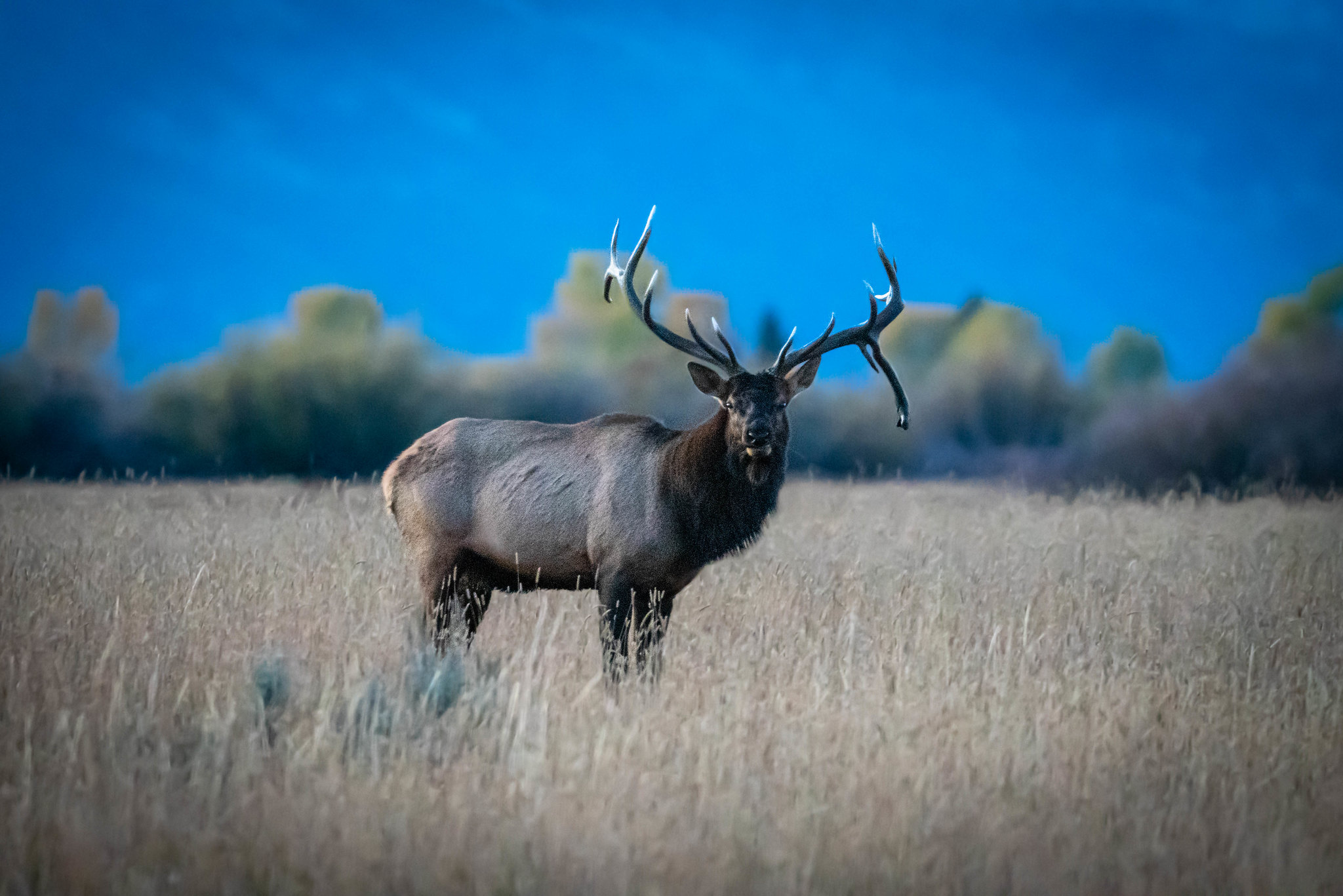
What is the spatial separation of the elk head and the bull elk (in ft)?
0.04

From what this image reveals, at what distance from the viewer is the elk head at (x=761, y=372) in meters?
6.05

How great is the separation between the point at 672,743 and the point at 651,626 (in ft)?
5.45

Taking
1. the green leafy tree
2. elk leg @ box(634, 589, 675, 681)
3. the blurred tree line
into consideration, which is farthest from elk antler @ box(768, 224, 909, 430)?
the green leafy tree

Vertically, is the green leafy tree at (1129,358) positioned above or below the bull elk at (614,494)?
above

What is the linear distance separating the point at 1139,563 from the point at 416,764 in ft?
25.1

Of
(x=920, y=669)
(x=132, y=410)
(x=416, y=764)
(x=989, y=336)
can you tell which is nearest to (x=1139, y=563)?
(x=920, y=669)

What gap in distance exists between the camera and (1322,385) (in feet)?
73.8

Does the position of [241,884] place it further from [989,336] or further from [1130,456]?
[989,336]

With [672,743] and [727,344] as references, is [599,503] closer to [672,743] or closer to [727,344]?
[727,344]

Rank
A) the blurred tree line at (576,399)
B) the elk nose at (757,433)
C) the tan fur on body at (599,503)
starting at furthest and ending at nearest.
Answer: the blurred tree line at (576,399) → the tan fur on body at (599,503) → the elk nose at (757,433)

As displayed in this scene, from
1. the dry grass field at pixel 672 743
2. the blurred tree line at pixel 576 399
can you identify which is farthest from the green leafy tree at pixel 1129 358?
the dry grass field at pixel 672 743

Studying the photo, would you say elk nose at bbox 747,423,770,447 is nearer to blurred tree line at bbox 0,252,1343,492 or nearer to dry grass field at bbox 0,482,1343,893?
dry grass field at bbox 0,482,1343,893

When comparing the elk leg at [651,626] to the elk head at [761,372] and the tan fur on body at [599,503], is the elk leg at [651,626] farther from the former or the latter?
the elk head at [761,372]

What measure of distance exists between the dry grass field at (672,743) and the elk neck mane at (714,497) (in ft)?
1.96
